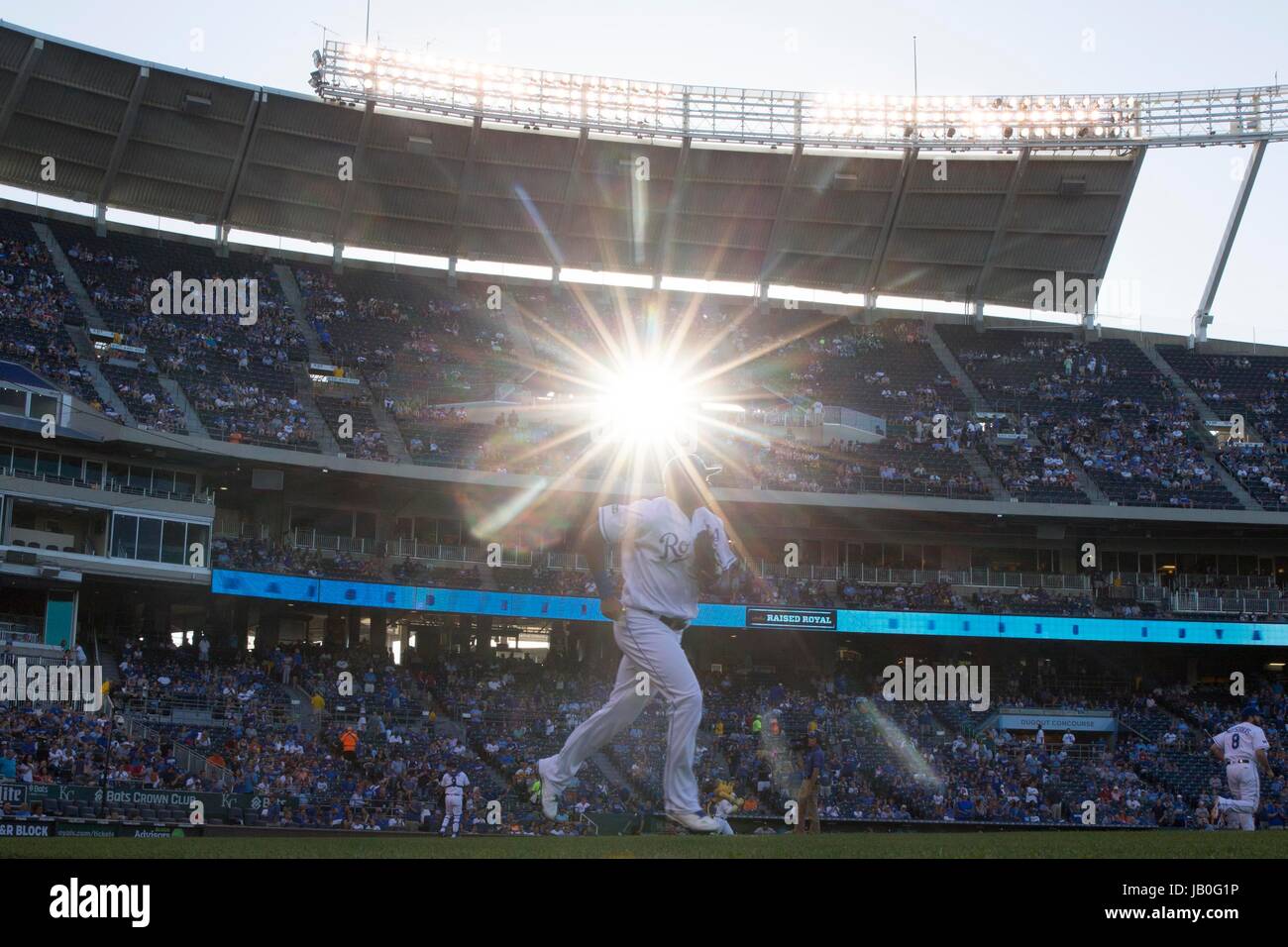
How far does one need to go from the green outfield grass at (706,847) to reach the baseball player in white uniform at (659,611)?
52.0 inches

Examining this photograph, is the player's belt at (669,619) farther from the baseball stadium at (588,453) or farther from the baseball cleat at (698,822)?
the baseball stadium at (588,453)

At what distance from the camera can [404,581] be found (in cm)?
3988

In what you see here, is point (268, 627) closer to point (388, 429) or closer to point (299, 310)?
point (388, 429)

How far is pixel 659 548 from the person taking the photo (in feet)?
40.5

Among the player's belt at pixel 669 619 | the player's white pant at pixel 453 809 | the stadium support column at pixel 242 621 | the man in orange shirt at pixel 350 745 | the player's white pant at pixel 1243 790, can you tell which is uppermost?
the stadium support column at pixel 242 621

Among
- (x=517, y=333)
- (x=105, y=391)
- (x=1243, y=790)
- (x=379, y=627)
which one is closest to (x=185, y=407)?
(x=105, y=391)

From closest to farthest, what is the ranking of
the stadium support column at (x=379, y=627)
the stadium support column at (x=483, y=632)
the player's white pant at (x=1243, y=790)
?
the player's white pant at (x=1243, y=790)
the stadium support column at (x=379, y=627)
the stadium support column at (x=483, y=632)

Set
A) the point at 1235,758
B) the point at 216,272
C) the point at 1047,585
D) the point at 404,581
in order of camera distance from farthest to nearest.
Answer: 1. the point at 216,272
2. the point at 1047,585
3. the point at 404,581
4. the point at 1235,758

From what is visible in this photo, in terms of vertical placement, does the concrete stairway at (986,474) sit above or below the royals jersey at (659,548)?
above

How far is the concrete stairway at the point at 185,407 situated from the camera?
3953 cm

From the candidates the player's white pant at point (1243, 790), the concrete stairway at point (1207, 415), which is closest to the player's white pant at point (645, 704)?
the player's white pant at point (1243, 790)
